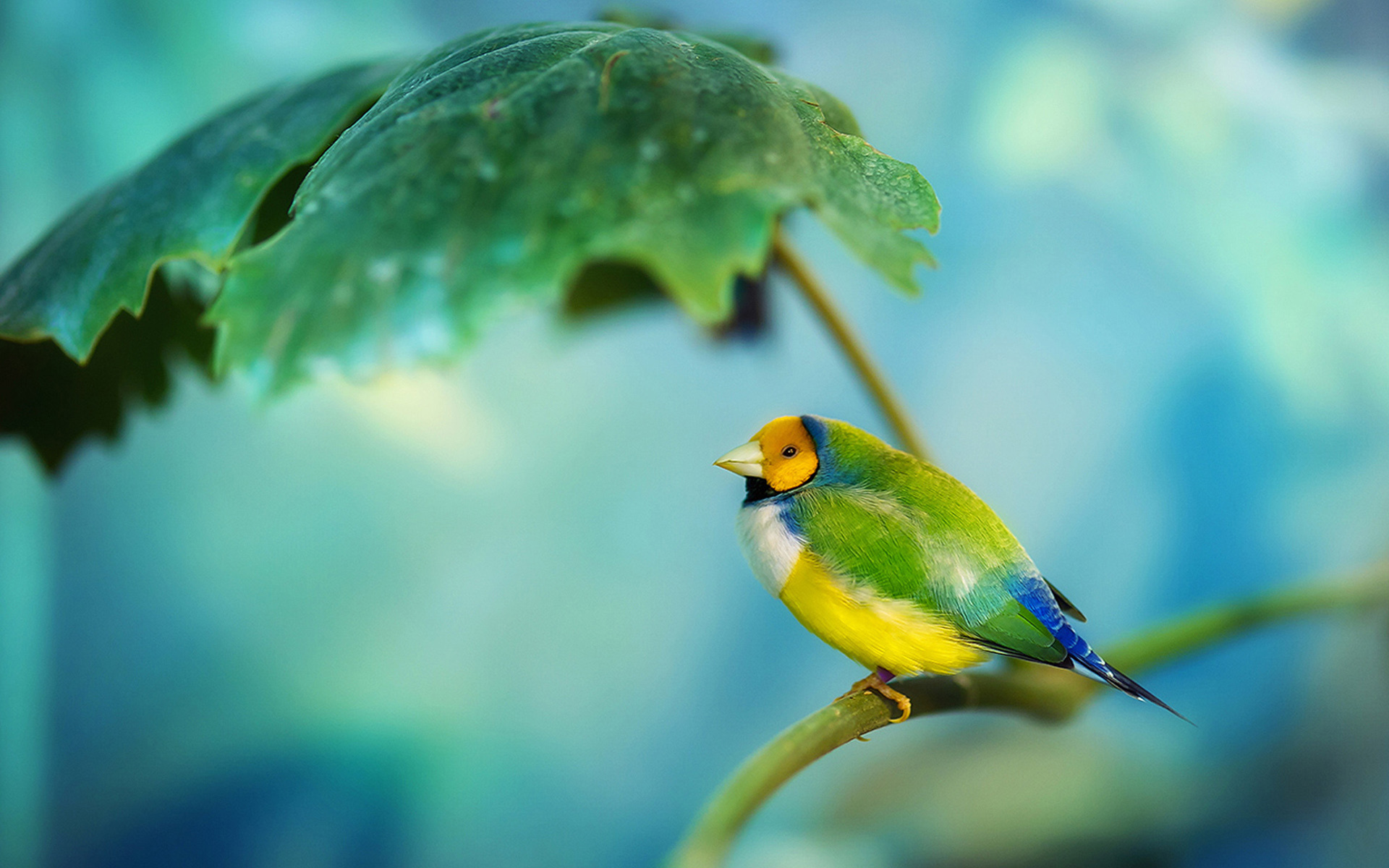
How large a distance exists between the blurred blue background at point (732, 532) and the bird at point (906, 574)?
46 cm

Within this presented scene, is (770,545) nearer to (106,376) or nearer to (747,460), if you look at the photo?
(747,460)

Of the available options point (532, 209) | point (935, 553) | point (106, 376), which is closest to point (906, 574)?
point (935, 553)

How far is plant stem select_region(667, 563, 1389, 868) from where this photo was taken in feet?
0.65

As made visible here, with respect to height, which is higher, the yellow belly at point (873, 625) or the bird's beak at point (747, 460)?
the bird's beak at point (747, 460)

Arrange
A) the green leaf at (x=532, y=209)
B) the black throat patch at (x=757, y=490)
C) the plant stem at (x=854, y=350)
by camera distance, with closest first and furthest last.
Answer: the green leaf at (x=532, y=209), the black throat patch at (x=757, y=490), the plant stem at (x=854, y=350)

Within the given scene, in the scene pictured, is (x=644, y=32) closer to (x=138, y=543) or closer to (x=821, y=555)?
(x=821, y=555)

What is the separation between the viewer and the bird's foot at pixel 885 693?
23 cm

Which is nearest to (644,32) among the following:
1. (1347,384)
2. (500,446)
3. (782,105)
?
(782,105)

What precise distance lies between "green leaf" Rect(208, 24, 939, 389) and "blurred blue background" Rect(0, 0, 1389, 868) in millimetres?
523

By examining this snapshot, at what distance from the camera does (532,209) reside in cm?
15

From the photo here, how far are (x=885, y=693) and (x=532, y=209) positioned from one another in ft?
0.53

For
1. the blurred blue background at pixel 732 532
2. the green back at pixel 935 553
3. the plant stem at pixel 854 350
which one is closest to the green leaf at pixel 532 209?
the green back at pixel 935 553

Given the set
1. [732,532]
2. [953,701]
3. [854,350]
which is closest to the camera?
[953,701]

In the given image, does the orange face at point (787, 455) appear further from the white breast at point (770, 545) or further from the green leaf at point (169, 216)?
the green leaf at point (169, 216)
